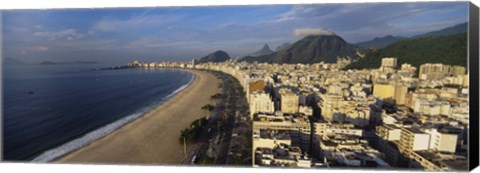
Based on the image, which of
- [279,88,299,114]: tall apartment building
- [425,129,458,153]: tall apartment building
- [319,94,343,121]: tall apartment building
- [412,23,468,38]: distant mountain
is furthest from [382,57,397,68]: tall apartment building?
[279,88,299,114]: tall apartment building

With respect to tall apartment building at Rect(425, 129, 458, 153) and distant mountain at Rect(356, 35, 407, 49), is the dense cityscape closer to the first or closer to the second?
Result: tall apartment building at Rect(425, 129, 458, 153)

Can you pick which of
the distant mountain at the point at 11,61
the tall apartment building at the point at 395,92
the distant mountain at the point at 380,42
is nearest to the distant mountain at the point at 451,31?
the distant mountain at the point at 380,42

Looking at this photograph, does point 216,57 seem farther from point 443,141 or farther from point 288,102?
point 443,141

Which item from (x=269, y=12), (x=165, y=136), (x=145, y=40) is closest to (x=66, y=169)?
(x=165, y=136)

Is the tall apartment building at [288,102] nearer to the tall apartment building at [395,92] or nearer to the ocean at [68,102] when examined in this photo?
the tall apartment building at [395,92]

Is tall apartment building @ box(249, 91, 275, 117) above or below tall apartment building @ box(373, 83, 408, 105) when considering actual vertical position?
below

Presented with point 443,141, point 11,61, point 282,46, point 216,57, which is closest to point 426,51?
point 443,141
